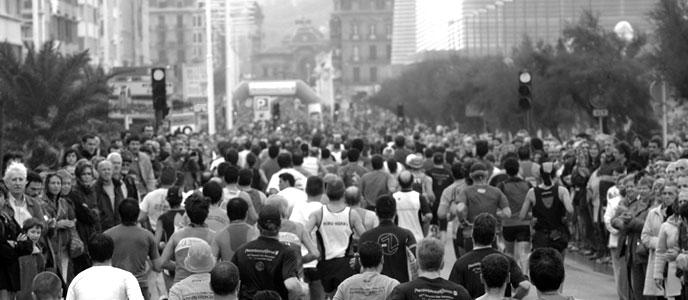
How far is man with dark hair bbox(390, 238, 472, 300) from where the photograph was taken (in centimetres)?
1110

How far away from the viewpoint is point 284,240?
567 inches

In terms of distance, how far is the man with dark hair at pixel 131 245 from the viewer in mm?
14734

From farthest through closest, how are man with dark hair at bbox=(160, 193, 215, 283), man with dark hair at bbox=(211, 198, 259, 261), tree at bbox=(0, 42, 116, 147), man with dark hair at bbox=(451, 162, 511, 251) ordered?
tree at bbox=(0, 42, 116, 147) < man with dark hair at bbox=(451, 162, 511, 251) < man with dark hair at bbox=(160, 193, 215, 283) < man with dark hair at bbox=(211, 198, 259, 261)

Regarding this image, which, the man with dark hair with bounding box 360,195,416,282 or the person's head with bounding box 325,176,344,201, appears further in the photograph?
the person's head with bounding box 325,176,344,201

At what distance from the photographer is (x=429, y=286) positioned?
36.6 feet

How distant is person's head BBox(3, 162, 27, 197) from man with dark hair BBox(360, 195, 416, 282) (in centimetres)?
342

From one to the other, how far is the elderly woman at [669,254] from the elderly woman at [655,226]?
9.4 inches

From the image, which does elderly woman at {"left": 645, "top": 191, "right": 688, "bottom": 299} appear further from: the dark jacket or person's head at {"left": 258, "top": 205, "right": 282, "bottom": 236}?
the dark jacket

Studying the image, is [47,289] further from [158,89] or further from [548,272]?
[158,89]

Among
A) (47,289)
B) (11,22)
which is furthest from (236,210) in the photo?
(11,22)

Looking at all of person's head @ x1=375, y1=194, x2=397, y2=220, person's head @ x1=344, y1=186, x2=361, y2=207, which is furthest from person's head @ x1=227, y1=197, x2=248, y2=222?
person's head @ x1=344, y1=186, x2=361, y2=207

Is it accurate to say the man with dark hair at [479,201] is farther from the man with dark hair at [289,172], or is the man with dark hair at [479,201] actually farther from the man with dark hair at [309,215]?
the man with dark hair at [289,172]

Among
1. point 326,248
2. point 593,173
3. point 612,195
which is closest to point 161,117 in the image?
point 593,173

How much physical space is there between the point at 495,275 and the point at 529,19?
278 feet
